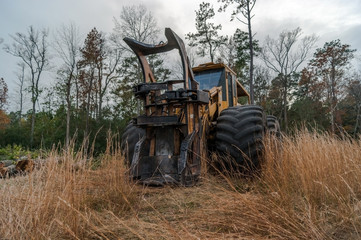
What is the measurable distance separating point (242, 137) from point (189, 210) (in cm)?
176

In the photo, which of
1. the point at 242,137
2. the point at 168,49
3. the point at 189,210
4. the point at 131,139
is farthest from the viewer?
the point at 131,139

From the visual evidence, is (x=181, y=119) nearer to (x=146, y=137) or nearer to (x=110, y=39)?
(x=146, y=137)

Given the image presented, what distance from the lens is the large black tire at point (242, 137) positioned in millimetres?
4031

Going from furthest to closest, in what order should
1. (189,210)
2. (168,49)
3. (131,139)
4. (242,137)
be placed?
1. (131,139)
2. (168,49)
3. (242,137)
4. (189,210)

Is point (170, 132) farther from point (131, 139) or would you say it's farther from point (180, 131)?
point (131, 139)

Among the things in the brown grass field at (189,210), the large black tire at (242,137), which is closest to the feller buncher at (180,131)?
the large black tire at (242,137)

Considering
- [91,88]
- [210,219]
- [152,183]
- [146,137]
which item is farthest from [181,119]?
[91,88]

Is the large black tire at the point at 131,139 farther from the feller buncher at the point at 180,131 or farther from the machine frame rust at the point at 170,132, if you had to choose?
the machine frame rust at the point at 170,132

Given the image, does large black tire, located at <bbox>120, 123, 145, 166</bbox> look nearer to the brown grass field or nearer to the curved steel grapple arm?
the curved steel grapple arm

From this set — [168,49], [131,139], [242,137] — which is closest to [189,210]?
[242,137]

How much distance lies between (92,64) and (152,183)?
756 inches

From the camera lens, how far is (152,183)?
3477mm

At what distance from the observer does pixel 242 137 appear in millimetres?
4055

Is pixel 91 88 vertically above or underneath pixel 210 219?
above
